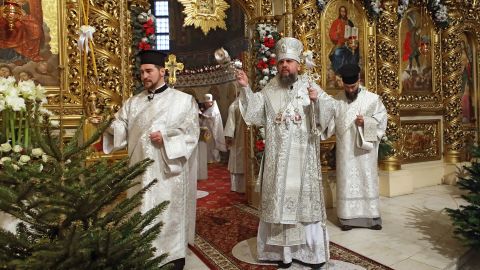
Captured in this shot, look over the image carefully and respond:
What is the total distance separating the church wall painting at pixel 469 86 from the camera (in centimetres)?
1017

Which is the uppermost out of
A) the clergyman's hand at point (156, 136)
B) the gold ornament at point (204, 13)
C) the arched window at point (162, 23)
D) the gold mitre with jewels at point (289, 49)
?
the arched window at point (162, 23)

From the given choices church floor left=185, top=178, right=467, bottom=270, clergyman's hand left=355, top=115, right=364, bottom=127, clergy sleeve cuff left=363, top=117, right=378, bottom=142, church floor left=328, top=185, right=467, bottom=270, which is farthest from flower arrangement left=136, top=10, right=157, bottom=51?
church floor left=328, top=185, right=467, bottom=270

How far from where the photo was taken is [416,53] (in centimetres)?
905

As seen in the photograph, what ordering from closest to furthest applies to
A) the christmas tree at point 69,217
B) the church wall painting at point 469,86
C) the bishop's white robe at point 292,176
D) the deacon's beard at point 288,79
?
the christmas tree at point 69,217 < the bishop's white robe at point 292,176 < the deacon's beard at point 288,79 < the church wall painting at point 469,86

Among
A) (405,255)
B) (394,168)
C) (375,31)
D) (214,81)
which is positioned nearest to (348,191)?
(405,255)

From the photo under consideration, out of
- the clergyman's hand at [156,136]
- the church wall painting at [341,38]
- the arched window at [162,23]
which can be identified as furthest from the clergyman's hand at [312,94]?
the arched window at [162,23]

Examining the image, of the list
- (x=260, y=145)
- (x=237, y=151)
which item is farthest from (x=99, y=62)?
(x=237, y=151)

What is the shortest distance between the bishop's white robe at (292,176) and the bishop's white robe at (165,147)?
0.67 metres

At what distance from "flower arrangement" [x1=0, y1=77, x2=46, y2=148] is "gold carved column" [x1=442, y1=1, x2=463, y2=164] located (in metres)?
9.04

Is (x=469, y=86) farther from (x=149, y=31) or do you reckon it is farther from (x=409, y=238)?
(x=149, y=31)

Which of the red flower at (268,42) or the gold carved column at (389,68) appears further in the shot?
the gold carved column at (389,68)

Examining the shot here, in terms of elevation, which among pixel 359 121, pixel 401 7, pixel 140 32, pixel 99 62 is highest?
pixel 401 7

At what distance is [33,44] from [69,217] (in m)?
4.71

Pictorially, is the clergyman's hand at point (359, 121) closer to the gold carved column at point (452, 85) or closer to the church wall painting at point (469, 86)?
the gold carved column at point (452, 85)
